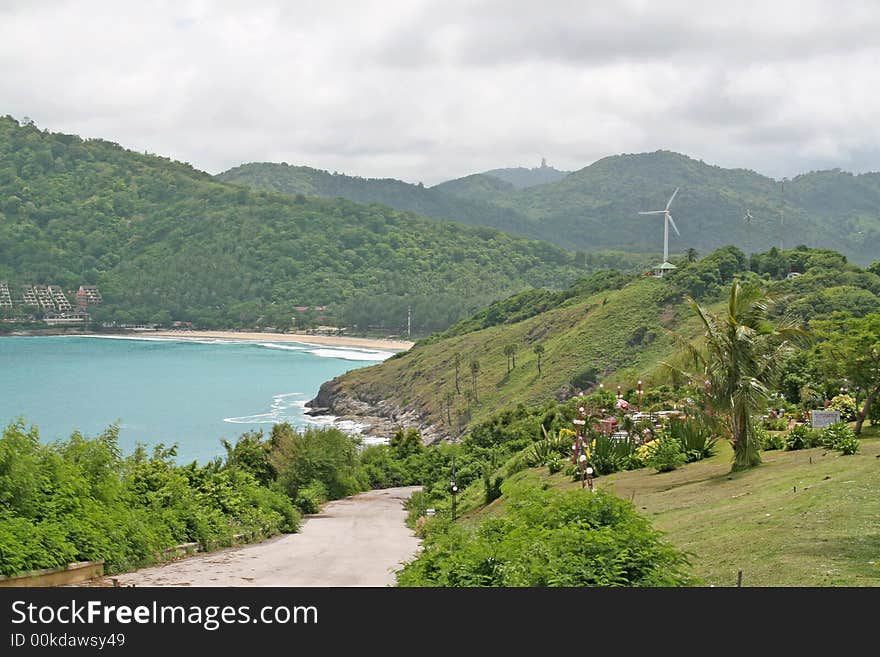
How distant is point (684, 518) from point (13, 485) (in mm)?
9145

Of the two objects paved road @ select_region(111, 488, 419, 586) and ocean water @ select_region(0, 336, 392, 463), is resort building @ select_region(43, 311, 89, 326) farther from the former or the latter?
paved road @ select_region(111, 488, 419, 586)

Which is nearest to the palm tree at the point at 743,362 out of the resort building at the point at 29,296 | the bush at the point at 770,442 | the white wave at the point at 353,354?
the bush at the point at 770,442

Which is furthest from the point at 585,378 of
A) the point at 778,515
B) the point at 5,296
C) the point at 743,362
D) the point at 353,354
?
the point at 5,296

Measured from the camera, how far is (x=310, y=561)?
16203 millimetres

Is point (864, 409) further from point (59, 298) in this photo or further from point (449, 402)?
point (59, 298)

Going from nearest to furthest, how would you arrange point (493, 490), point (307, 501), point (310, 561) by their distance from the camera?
point (310, 561) < point (493, 490) < point (307, 501)

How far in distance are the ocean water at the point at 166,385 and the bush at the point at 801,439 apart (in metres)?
48.3

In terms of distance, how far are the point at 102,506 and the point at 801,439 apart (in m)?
12.8

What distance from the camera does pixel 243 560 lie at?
54.9 ft

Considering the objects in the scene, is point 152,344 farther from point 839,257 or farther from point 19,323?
point 839,257

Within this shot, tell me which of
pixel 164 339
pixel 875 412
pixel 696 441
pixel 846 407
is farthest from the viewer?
pixel 164 339

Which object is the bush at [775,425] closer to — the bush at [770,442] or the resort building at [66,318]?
the bush at [770,442]

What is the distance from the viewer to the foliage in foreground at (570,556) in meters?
8.81

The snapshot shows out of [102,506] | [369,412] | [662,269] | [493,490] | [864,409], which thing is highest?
[662,269]
